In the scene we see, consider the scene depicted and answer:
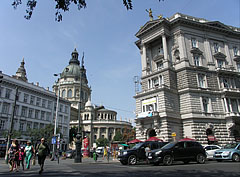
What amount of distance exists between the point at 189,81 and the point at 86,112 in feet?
220

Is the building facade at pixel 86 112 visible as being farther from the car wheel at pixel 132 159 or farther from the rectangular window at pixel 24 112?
the car wheel at pixel 132 159

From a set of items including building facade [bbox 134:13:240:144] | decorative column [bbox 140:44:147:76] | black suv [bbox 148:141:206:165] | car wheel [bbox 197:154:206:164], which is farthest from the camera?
decorative column [bbox 140:44:147:76]

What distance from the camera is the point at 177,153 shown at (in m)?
15.2

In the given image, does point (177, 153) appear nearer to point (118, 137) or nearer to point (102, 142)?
point (118, 137)

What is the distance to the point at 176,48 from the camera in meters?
36.8

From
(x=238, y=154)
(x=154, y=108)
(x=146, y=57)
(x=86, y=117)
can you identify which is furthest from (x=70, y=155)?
(x=86, y=117)

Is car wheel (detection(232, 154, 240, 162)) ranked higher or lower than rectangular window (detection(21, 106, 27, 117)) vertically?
lower

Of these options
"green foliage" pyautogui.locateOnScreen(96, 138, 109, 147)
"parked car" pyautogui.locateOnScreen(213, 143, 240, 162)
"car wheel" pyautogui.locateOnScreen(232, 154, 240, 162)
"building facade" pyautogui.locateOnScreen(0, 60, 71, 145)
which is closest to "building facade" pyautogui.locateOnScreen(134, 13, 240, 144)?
"parked car" pyautogui.locateOnScreen(213, 143, 240, 162)

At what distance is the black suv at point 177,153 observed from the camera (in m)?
14.5

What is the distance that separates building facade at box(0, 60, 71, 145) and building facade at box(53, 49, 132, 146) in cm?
1562

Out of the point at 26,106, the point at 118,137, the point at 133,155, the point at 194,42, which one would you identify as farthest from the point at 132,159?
the point at 118,137

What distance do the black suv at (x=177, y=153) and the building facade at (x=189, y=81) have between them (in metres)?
14.0

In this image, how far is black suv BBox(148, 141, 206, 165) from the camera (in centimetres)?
1453

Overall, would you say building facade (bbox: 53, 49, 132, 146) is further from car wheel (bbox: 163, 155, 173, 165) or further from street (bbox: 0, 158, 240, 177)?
street (bbox: 0, 158, 240, 177)
